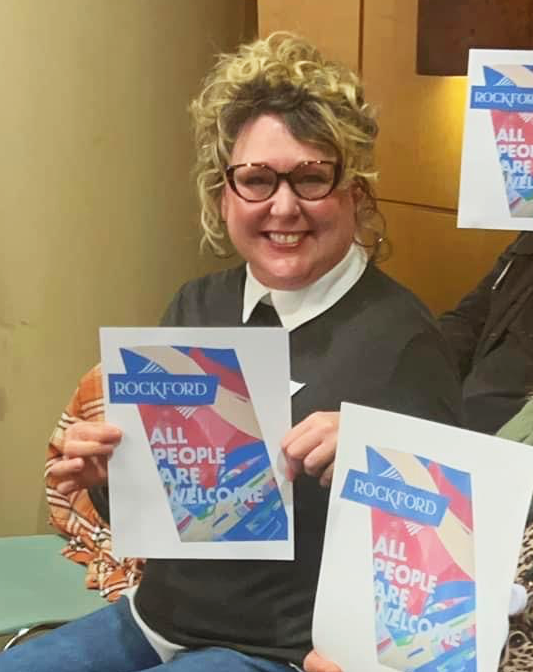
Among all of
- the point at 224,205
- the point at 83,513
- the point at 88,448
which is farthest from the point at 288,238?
the point at 83,513

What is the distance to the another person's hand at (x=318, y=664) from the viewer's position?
110cm

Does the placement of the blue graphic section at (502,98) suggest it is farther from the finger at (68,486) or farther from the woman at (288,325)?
the finger at (68,486)

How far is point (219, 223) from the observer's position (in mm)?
1452

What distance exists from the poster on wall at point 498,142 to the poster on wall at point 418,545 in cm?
65

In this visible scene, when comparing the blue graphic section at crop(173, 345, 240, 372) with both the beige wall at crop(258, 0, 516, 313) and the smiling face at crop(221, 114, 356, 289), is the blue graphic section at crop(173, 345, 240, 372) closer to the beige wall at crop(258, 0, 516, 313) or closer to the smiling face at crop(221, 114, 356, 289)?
the smiling face at crop(221, 114, 356, 289)

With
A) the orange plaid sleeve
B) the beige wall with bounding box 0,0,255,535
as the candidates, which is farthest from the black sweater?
the beige wall with bounding box 0,0,255,535

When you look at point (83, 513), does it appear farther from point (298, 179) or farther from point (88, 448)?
point (298, 179)

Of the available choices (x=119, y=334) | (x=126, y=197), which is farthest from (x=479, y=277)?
(x=119, y=334)

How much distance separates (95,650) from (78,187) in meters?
1.10

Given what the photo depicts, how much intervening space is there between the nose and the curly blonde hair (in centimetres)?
6

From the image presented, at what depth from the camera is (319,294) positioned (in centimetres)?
130

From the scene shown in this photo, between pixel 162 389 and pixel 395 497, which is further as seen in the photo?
pixel 162 389

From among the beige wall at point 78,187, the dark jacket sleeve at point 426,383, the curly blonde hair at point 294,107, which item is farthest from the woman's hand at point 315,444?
the beige wall at point 78,187

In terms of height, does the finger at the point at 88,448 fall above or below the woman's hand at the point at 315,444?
below
